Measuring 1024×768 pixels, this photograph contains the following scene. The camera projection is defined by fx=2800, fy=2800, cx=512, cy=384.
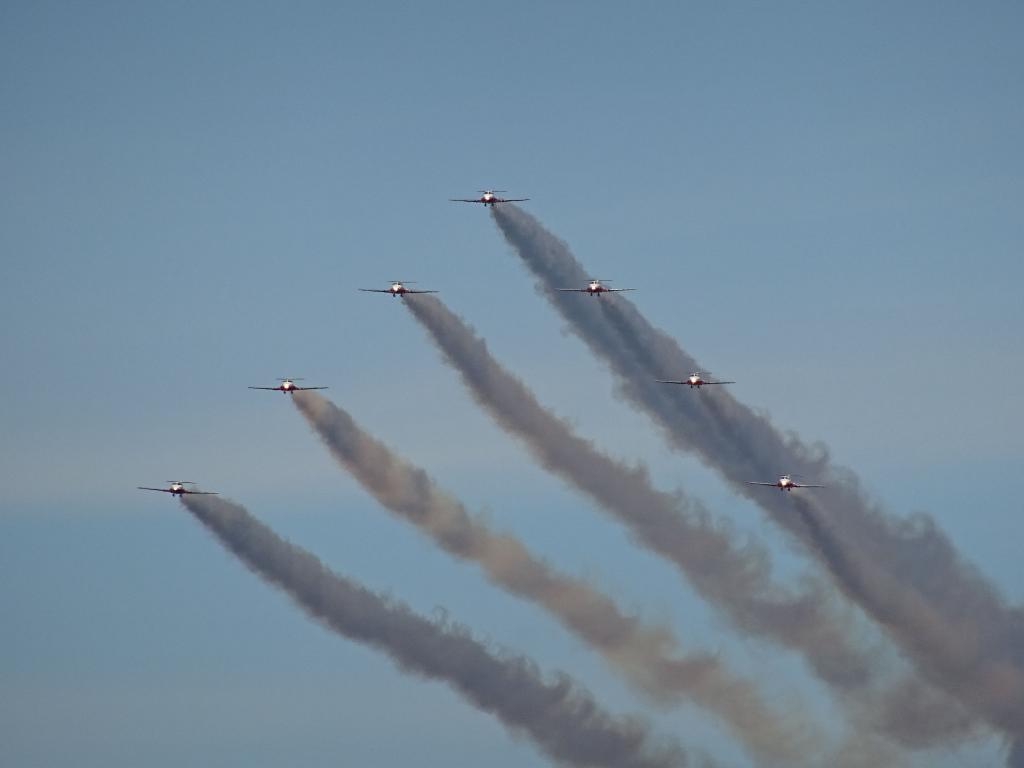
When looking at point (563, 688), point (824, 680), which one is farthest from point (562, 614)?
point (824, 680)

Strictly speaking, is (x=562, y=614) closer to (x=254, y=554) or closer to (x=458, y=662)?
(x=458, y=662)

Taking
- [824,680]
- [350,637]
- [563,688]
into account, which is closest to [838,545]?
[824,680]

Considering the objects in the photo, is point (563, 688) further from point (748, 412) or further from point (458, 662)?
point (748, 412)

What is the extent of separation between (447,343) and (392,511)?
35.3 ft

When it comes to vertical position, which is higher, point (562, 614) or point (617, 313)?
point (617, 313)

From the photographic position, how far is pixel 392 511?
6713 inches

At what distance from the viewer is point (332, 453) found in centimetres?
17012

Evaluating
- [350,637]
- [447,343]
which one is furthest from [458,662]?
[447,343]

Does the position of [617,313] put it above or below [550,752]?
above

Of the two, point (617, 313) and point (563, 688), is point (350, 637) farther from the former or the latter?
point (617, 313)

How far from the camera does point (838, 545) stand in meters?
168

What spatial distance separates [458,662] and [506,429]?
14503 millimetres

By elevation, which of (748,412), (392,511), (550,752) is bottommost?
(550,752)

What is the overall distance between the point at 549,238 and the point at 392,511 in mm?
19151
